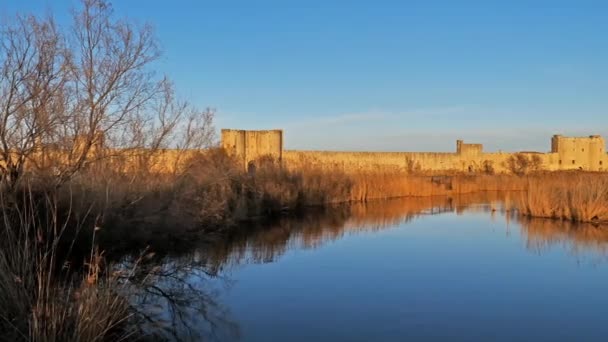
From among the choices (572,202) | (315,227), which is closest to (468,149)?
(572,202)

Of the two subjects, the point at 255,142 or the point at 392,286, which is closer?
the point at 392,286

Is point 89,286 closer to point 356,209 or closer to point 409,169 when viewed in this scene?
point 356,209

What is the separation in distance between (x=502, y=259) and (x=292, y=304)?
4551mm

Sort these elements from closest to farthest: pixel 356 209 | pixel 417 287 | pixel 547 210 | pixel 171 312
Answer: pixel 171 312, pixel 417 287, pixel 547 210, pixel 356 209

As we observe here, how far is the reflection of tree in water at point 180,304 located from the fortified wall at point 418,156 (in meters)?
10.8

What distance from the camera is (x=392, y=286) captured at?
732 centimetres

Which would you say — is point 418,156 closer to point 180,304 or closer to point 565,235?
point 565,235

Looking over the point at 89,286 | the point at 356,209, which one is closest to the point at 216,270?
the point at 89,286

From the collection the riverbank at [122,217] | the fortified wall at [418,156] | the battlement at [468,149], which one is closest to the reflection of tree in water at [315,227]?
the riverbank at [122,217]

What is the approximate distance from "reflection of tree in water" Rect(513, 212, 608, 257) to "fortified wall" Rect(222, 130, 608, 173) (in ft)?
31.3

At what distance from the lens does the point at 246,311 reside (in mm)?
6133

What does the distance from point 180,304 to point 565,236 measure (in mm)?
8840

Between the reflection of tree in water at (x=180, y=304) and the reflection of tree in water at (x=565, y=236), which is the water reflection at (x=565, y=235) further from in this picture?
the reflection of tree in water at (x=180, y=304)

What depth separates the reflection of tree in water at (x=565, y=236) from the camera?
10.2 m
